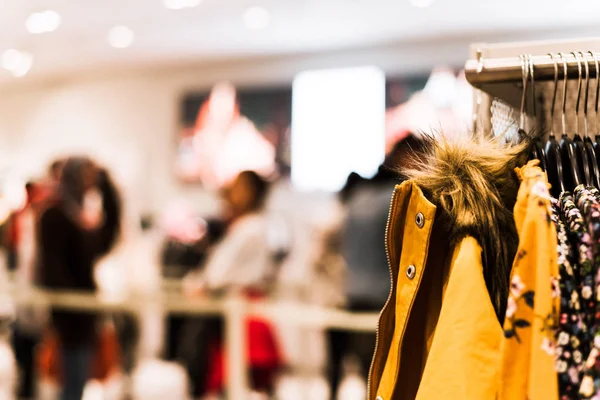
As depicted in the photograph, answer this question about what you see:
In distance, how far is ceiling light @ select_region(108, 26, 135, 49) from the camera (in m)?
5.16

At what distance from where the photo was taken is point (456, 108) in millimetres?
5055

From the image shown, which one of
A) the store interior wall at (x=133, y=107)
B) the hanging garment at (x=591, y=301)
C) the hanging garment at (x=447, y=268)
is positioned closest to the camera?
the hanging garment at (x=591, y=301)

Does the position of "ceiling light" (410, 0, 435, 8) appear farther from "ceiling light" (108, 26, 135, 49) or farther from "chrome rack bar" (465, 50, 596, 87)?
"chrome rack bar" (465, 50, 596, 87)

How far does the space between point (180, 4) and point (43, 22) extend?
118cm

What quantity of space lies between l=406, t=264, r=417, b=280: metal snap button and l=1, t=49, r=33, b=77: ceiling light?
5.58m

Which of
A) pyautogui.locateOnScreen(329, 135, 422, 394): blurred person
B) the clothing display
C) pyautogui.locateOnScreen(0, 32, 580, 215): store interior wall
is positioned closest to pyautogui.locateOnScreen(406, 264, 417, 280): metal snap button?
the clothing display

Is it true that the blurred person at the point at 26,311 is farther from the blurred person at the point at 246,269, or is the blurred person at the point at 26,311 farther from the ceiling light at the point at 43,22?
the ceiling light at the point at 43,22

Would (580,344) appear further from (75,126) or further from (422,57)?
(75,126)

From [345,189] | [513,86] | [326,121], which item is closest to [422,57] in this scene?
[326,121]

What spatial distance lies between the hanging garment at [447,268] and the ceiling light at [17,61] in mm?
5552

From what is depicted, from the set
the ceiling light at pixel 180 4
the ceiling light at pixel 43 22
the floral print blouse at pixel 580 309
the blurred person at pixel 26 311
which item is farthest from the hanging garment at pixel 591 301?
the ceiling light at pixel 43 22

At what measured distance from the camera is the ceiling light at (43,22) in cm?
477

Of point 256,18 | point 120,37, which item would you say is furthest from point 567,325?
point 120,37

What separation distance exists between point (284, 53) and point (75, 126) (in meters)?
2.46
